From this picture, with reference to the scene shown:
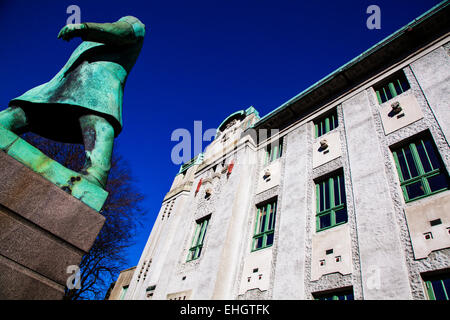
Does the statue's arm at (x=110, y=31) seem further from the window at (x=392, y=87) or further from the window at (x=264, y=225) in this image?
the window at (x=392, y=87)

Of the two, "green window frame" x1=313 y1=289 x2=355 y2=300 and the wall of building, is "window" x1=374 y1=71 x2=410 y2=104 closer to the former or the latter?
the wall of building

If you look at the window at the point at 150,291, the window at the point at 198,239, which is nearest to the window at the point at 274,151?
the window at the point at 198,239

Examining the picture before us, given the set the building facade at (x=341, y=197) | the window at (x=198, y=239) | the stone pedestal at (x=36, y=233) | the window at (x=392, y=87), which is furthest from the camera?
the window at (x=198, y=239)

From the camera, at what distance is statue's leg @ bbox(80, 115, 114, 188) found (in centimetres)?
343

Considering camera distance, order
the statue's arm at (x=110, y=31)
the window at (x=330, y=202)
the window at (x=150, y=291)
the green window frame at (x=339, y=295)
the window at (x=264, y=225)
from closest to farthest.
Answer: the statue's arm at (x=110, y=31)
the green window frame at (x=339, y=295)
the window at (x=330, y=202)
the window at (x=264, y=225)
the window at (x=150, y=291)

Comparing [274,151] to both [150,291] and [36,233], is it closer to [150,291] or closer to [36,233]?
[150,291]

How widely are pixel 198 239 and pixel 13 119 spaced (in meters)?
10.3

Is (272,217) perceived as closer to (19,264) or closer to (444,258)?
(444,258)

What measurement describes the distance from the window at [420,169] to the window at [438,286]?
1940mm

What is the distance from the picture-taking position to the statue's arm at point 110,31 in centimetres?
363

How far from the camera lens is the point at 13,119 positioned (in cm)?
349

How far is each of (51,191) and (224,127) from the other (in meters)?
16.8

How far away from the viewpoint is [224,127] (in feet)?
63.8
